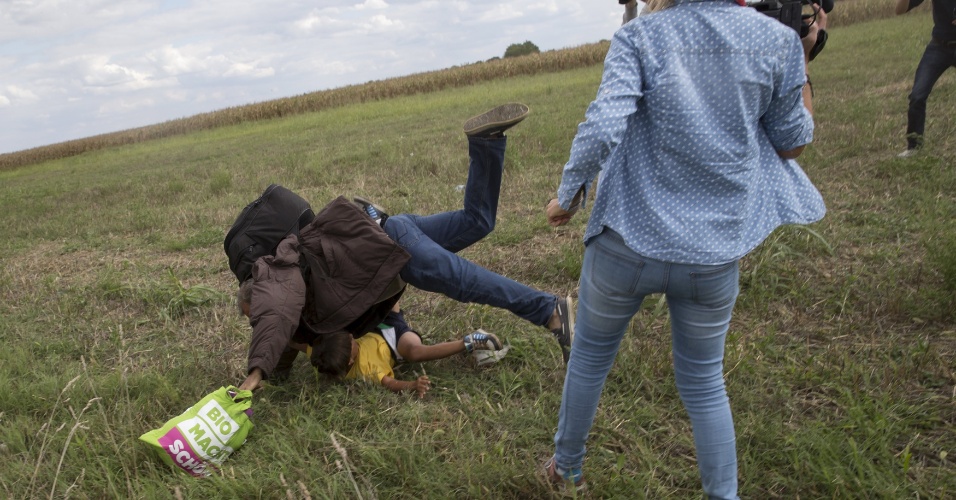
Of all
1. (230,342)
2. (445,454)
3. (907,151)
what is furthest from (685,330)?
(907,151)

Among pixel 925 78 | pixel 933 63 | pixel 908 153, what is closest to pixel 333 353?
pixel 908 153

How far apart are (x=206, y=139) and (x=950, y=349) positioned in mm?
22534

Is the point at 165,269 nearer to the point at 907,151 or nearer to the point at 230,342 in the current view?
the point at 230,342

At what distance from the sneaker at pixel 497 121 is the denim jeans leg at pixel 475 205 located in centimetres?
5

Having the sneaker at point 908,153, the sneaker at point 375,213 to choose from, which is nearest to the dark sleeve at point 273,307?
the sneaker at point 375,213

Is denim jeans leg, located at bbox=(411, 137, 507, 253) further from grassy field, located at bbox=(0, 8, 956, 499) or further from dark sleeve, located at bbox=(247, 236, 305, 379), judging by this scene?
dark sleeve, located at bbox=(247, 236, 305, 379)

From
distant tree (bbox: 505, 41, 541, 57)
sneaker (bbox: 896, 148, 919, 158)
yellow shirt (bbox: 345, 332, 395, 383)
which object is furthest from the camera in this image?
distant tree (bbox: 505, 41, 541, 57)

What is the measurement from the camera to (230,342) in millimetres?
4055

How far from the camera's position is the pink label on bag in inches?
107

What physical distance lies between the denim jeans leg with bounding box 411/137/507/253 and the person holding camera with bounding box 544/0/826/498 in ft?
4.20

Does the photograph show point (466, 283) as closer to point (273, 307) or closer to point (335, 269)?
point (335, 269)

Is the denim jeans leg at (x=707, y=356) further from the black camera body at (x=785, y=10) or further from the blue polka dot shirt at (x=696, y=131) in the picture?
the black camera body at (x=785, y=10)

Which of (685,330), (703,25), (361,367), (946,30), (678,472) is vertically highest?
(703,25)

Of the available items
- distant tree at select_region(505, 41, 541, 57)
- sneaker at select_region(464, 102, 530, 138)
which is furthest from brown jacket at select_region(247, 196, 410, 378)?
distant tree at select_region(505, 41, 541, 57)
